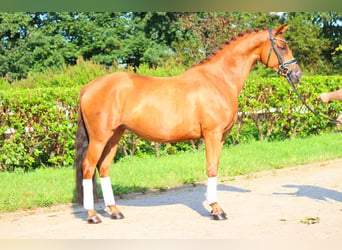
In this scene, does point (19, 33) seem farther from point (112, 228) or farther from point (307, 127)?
point (112, 228)

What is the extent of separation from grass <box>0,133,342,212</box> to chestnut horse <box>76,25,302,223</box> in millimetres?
1476

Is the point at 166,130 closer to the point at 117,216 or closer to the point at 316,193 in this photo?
the point at 117,216

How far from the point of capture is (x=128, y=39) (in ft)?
89.0

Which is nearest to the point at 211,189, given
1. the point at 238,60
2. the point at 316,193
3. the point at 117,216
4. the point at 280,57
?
the point at 117,216

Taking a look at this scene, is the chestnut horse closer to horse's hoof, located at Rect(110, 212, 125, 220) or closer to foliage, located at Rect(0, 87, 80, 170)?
horse's hoof, located at Rect(110, 212, 125, 220)

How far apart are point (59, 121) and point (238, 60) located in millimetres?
5331

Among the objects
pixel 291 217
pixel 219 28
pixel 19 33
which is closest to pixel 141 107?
pixel 291 217

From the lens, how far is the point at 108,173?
6.84m

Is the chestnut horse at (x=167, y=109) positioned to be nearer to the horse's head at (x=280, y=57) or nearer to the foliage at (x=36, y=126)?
the horse's head at (x=280, y=57)

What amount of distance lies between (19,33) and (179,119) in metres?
22.9

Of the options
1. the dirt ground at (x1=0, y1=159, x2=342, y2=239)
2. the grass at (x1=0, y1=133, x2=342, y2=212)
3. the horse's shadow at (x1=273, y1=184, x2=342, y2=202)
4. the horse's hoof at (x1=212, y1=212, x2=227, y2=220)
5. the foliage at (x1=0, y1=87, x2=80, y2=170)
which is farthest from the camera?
the foliage at (x1=0, y1=87, x2=80, y2=170)

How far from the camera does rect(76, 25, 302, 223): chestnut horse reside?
6.45m

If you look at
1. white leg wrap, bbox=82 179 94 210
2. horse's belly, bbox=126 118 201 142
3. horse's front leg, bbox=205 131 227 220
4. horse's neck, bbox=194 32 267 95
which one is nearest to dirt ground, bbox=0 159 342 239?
horse's front leg, bbox=205 131 227 220

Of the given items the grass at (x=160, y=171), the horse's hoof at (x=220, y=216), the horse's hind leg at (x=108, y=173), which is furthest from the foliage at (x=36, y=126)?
the horse's hoof at (x=220, y=216)
